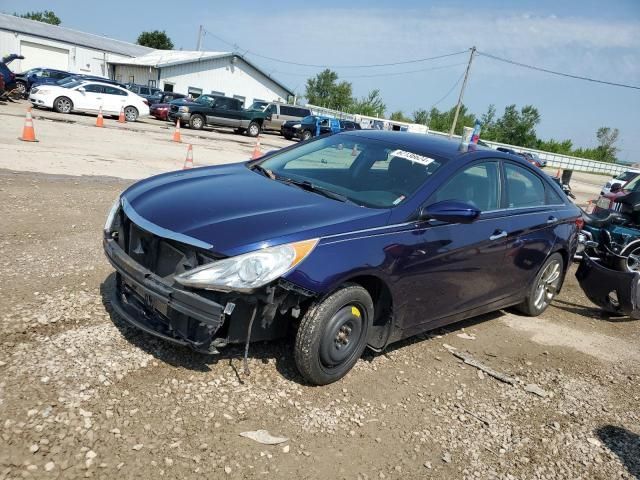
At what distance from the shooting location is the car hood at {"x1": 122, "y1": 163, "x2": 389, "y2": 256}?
3.12m

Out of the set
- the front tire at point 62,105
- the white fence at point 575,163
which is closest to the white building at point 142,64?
the white fence at point 575,163

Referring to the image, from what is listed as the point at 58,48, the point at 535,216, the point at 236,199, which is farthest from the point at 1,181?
the point at 58,48

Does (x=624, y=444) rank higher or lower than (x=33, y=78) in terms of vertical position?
lower

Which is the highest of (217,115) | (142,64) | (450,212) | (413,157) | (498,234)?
(142,64)

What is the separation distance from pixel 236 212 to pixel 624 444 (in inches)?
120

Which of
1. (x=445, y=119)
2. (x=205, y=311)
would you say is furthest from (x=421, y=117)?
(x=205, y=311)

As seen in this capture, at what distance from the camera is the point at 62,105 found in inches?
874

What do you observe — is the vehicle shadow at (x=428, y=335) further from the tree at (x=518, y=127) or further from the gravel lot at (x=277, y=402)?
the tree at (x=518, y=127)

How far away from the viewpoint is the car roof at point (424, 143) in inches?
173

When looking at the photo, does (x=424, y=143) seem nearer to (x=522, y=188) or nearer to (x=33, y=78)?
(x=522, y=188)

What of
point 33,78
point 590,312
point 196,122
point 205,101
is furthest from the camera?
point 33,78

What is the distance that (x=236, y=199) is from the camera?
3.62m

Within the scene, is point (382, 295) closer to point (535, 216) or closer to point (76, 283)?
point (535, 216)

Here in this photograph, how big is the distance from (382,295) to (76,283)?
2.65m
